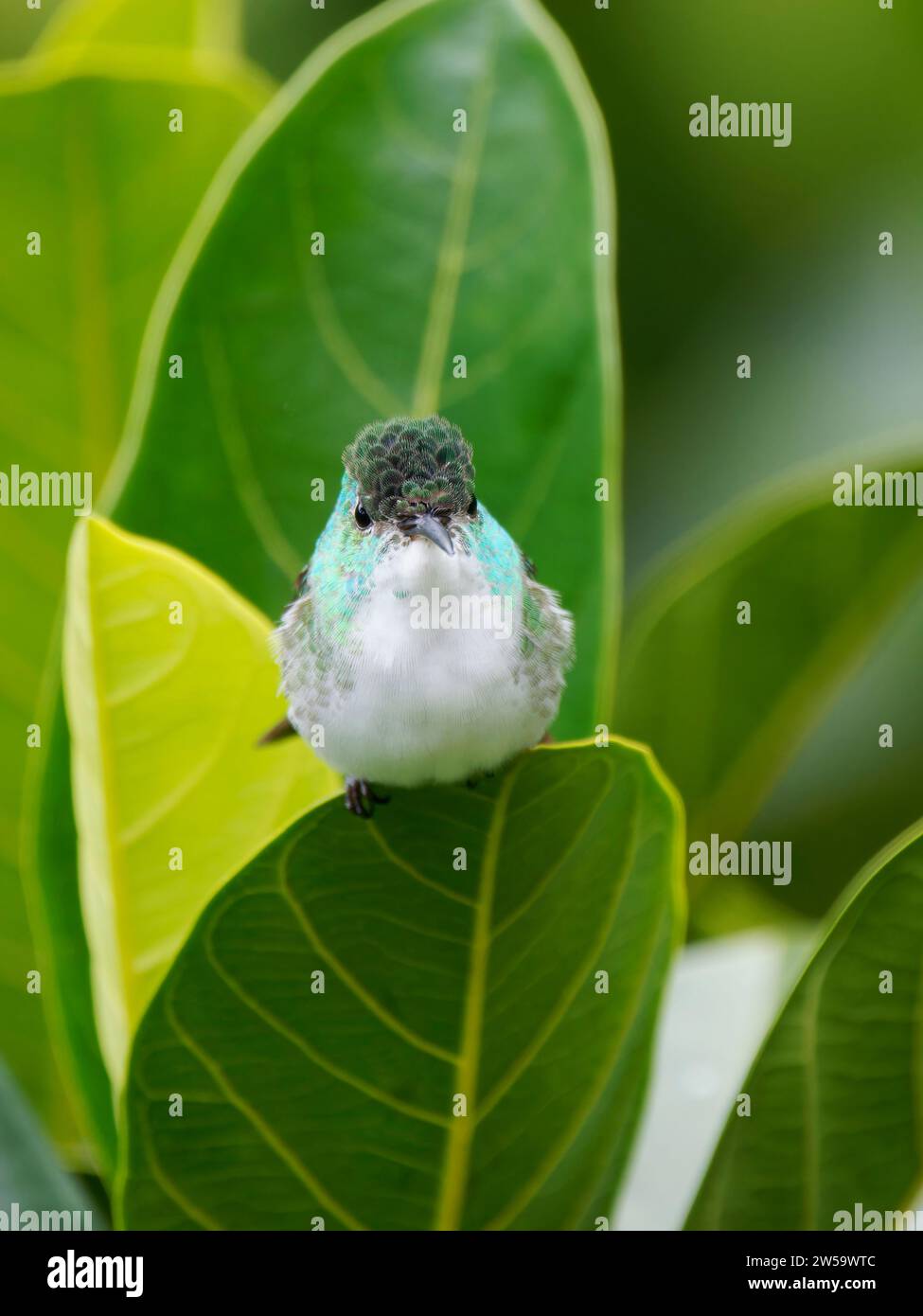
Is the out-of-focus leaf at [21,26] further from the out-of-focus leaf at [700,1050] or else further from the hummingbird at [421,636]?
the out-of-focus leaf at [700,1050]

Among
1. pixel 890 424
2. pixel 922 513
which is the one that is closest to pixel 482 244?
pixel 922 513

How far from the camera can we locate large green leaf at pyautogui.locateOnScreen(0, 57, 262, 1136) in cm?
227

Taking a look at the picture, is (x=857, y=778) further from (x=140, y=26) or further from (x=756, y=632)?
(x=140, y=26)

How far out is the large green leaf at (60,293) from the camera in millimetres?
2270

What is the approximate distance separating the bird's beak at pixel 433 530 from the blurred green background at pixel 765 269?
742 mm

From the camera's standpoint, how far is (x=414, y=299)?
217 cm

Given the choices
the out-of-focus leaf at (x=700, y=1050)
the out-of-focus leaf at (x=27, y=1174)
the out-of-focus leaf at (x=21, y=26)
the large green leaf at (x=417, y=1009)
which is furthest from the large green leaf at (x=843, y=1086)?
the out-of-focus leaf at (x=21, y=26)

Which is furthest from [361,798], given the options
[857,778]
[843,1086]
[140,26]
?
[140,26]

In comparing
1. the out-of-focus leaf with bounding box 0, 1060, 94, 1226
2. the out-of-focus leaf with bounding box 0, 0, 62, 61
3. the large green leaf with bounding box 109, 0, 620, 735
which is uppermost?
the out-of-focus leaf with bounding box 0, 0, 62, 61

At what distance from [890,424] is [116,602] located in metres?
1.81

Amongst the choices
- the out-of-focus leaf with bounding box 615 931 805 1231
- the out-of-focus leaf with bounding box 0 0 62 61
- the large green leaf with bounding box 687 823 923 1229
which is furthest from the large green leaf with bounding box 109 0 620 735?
the out-of-focus leaf with bounding box 0 0 62 61

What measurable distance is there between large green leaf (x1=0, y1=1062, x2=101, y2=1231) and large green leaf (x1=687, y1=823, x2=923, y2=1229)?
796 millimetres

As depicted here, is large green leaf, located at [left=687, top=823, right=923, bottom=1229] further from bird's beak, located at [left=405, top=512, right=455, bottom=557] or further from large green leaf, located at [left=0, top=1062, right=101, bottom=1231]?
large green leaf, located at [left=0, top=1062, right=101, bottom=1231]
